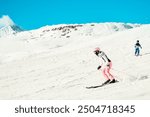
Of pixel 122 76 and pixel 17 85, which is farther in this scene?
pixel 17 85

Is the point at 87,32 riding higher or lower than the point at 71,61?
higher

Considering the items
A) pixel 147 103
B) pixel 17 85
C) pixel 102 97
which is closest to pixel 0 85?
pixel 17 85

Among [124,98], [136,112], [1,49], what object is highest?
[1,49]

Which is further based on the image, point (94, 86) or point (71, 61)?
point (71, 61)

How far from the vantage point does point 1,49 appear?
63500mm

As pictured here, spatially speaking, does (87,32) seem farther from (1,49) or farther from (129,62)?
(129,62)

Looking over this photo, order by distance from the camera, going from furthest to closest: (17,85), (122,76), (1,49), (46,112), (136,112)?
(1,49) < (17,85) < (122,76) < (46,112) < (136,112)

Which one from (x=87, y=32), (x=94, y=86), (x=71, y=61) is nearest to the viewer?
(x=94, y=86)

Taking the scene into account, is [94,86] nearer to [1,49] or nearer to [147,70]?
[147,70]

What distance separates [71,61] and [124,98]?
18.7 meters

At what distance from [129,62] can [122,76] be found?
6155mm

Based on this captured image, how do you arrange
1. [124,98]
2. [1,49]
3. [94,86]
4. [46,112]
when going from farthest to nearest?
[1,49] → [94,86] → [124,98] → [46,112]

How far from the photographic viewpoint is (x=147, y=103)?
1374 centimetres

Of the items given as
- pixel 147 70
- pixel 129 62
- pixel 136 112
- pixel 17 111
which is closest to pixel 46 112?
pixel 17 111
